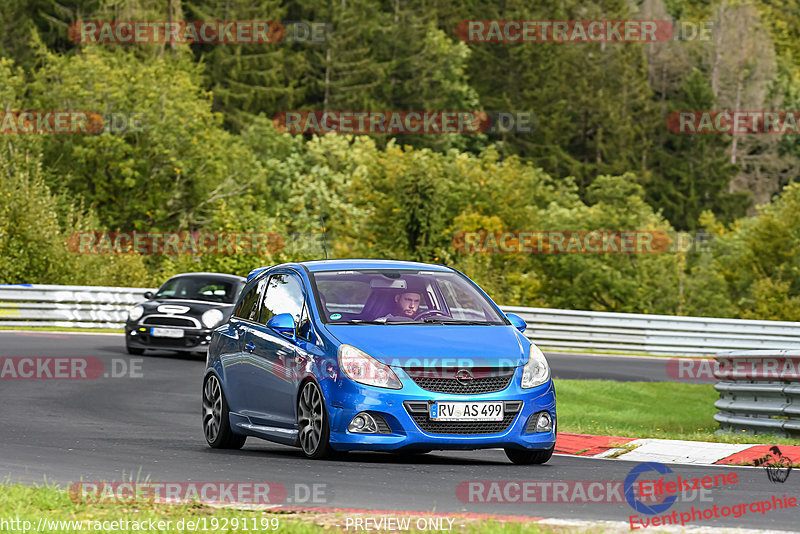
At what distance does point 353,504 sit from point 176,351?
59.2ft

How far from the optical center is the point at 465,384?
410 inches

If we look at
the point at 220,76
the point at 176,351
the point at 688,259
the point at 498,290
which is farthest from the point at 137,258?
the point at 220,76

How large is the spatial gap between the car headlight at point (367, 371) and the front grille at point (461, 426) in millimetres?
284

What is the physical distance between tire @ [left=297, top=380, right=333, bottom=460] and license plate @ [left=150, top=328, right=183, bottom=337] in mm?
13277

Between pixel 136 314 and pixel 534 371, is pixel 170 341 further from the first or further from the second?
pixel 534 371

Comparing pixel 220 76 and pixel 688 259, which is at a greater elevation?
pixel 220 76

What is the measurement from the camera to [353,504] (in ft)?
27.0

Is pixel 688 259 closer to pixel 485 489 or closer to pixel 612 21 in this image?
pixel 612 21

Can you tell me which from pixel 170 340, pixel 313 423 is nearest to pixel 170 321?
pixel 170 340

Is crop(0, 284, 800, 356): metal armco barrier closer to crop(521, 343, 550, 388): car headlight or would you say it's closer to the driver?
the driver

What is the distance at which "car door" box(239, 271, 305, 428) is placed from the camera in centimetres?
1119

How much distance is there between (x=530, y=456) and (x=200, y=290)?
1488 centimetres

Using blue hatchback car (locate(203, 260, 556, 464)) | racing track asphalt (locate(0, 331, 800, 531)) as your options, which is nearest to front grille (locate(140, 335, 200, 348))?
racing track asphalt (locate(0, 331, 800, 531))

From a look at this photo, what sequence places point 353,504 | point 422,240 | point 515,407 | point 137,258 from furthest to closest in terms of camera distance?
point 422,240 → point 137,258 → point 515,407 → point 353,504
